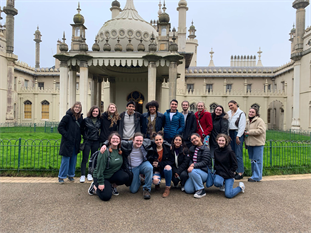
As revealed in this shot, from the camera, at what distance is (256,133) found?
6234 millimetres

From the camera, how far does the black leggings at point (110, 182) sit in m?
4.67

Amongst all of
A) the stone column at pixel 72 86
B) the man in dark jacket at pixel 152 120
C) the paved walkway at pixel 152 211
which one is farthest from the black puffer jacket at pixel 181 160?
the stone column at pixel 72 86

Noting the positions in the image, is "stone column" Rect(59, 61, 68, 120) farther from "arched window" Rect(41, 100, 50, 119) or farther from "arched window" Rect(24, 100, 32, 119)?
"arched window" Rect(24, 100, 32, 119)

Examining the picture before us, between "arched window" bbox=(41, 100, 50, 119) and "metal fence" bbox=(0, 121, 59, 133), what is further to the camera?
"arched window" bbox=(41, 100, 50, 119)

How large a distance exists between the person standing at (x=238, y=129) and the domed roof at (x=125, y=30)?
11243 mm

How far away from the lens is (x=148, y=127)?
618 centimetres

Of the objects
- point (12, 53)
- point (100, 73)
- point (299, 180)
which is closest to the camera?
point (299, 180)

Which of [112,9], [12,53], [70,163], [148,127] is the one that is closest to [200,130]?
[148,127]

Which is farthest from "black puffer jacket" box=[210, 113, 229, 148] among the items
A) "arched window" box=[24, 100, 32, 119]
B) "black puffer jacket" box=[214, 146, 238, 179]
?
"arched window" box=[24, 100, 32, 119]

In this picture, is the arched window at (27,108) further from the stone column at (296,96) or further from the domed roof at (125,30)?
the stone column at (296,96)

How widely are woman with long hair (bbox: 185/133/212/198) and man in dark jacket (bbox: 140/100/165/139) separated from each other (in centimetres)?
120

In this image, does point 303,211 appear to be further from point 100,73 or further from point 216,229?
point 100,73

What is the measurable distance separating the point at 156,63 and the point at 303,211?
10523mm

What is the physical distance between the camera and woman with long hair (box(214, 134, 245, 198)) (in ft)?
16.7
